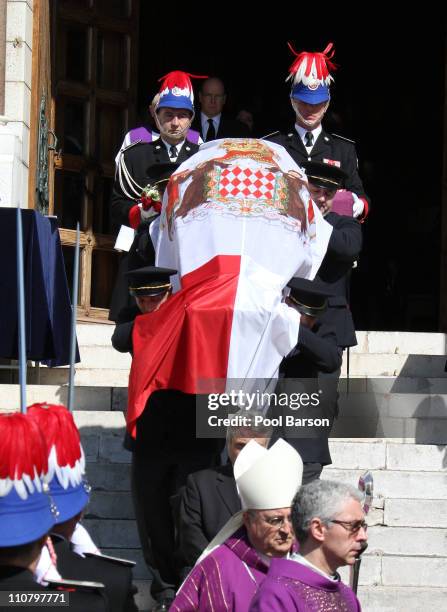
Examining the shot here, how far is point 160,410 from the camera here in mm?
7539

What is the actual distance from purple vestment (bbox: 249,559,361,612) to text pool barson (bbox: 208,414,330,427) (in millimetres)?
1803

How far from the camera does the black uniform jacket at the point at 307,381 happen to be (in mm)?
7551

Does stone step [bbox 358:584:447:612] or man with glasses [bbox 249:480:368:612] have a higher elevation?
man with glasses [bbox 249:480:368:612]

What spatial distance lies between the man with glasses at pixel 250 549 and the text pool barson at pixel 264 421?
1221 millimetres

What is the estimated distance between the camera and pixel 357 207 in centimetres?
882

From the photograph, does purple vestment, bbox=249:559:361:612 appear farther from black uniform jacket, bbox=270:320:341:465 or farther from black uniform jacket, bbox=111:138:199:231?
black uniform jacket, bbox=111:138:199:231

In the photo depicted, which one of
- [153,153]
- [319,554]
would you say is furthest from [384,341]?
[319,554]

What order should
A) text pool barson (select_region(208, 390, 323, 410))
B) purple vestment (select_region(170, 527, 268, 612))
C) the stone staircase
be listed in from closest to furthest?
1. purple vestment (select_region(170, 527, 268, 612))
2. text pool barson (select_region(208, 390, 323, 410))
3. the stone staircase

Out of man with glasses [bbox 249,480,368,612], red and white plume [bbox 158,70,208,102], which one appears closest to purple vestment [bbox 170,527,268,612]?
man with glasses [bbox 249,480,368,612]

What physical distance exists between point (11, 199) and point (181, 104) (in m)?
2.88

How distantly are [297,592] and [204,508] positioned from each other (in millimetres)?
2042

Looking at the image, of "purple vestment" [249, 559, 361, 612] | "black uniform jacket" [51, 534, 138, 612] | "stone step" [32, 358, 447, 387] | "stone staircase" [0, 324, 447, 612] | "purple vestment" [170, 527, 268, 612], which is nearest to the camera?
"black uniform jacket" [51, 534, 138, 612]

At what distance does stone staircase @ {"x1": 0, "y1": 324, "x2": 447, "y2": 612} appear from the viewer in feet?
27.2

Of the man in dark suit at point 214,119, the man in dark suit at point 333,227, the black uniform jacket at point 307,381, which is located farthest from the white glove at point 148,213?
the man in dark suit at point 214,119
